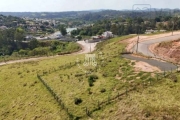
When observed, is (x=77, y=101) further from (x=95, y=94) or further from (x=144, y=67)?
(x=144, y=67)

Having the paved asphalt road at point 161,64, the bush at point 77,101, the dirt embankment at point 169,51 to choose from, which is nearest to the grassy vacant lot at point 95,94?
the bush at point 77,101

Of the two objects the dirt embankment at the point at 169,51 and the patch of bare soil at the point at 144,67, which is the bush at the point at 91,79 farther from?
the dirt embankment at the point at 169,51

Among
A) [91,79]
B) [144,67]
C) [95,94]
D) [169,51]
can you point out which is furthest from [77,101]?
[169,51]

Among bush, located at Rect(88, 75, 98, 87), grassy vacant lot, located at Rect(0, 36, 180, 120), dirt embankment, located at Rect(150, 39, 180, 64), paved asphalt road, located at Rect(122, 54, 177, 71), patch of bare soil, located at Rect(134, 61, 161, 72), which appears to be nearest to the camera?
grassy vacant lot, located at Rect(0, 36, 180, 120)

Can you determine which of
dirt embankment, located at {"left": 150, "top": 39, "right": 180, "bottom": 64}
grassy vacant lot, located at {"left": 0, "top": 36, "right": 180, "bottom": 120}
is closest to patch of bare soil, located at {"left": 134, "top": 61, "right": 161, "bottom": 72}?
grassy vacant lot, located at {"left": 0, "top": 36, "right": 180, "bottom": 120}

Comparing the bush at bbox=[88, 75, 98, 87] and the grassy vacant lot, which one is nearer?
the grassy vacant lot

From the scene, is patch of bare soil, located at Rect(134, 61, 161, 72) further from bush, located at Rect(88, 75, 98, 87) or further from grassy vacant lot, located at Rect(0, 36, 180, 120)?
bush, located at Rect(88, 75, 98, 87)
